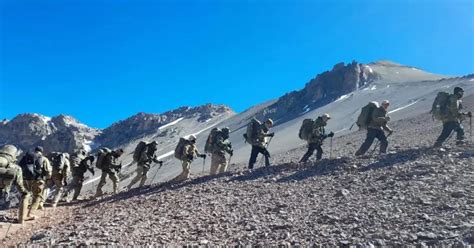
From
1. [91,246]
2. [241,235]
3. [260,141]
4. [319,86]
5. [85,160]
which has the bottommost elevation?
[241,235]

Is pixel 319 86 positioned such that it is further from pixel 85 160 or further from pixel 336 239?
pixel 336 239

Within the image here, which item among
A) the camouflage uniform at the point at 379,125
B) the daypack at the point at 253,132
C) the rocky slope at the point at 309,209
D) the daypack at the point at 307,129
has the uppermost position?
the daypack at the point at 253,132

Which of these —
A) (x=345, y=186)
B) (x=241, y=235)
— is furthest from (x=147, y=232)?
(x=345, y=186)

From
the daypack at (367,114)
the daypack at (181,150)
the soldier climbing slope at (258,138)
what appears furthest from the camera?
the daypack at (181,150)

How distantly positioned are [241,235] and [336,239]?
5.94 feet

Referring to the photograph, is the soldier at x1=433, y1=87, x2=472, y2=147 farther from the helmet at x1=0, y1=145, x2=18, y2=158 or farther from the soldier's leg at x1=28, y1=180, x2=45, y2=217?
the helmet at x1=0, y1=145, x2=18, y2=158

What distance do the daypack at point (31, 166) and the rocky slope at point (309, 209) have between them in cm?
160

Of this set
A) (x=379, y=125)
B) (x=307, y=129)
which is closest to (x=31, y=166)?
(x=307, y=129)

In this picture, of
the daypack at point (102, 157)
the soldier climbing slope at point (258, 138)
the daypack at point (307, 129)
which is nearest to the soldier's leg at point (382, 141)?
the daypack at point (307, 129)

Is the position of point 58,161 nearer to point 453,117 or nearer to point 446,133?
point 446,133

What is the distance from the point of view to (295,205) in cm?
1115

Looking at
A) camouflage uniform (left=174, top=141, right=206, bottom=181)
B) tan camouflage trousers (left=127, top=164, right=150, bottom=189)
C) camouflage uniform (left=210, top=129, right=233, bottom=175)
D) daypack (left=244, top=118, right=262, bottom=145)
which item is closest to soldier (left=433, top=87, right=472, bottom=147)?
daypack (left=244, top=118, right=262, bottom=145)

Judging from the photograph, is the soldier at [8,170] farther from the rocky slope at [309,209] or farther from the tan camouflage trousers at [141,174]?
the tan camouflage trousers at [141,174]

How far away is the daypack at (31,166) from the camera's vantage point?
14.1 meters
